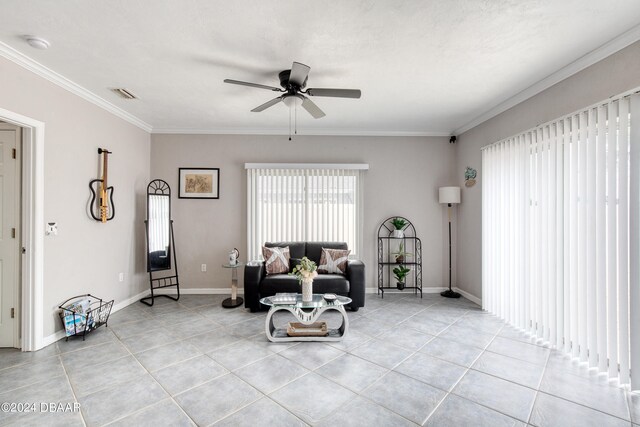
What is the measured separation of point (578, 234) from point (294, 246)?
→ 3.39 m

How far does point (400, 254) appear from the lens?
15.0 ft

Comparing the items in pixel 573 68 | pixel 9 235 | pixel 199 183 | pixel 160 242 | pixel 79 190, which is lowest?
pixel 160 242

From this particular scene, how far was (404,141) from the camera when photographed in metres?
4.82

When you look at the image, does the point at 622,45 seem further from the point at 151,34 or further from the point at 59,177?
the point at 59,177

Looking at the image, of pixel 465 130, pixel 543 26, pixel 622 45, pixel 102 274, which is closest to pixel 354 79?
pixel 543 26

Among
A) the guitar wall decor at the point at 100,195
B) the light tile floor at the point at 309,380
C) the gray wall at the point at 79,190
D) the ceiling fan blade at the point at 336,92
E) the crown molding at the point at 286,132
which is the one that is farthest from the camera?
the crown molding at the point at 286,132

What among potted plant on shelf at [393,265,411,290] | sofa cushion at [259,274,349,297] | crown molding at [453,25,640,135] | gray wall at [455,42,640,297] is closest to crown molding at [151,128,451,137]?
gray wall at [455,42,640,297]

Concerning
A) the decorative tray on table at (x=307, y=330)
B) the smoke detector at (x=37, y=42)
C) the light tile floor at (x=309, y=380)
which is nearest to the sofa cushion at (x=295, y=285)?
the light tile floor at (x=309, y=380)

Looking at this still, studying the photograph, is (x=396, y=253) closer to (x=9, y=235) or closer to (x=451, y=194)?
(x=451, y=194)

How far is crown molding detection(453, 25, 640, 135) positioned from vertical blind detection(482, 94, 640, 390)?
0.40m

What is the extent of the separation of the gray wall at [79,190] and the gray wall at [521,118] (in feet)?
16.6

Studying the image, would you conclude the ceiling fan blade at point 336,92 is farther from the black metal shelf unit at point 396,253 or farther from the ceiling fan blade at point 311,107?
the black metal shelf unit at point 396,253

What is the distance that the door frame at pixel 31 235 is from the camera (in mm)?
2709

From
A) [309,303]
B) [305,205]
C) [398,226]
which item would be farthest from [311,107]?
[398,226]
